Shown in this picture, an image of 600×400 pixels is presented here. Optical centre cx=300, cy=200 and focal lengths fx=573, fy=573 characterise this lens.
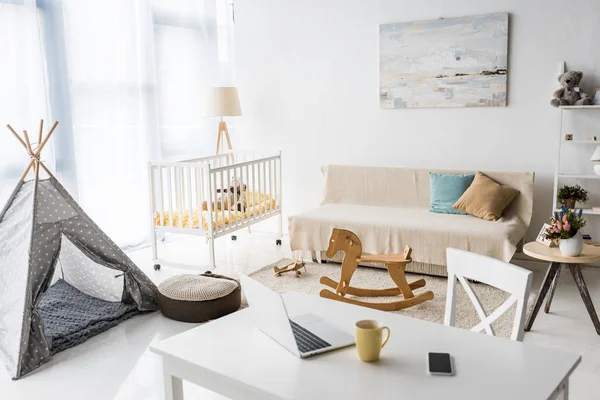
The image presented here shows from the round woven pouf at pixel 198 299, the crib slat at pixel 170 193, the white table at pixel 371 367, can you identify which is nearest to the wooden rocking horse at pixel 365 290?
the round woven pouf at pixel 198 299

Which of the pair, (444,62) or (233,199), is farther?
(233,199)

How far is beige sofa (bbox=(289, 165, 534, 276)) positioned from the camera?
3828 millimetres

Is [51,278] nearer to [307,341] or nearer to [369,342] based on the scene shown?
[307,341]

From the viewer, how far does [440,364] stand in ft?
4.45

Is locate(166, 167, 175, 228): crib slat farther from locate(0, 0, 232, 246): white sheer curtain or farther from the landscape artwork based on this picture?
the landscape artwork

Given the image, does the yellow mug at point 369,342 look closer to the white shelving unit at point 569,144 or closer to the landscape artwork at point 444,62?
the white shelving unit at point 569,144

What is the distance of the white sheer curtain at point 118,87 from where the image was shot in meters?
4.05

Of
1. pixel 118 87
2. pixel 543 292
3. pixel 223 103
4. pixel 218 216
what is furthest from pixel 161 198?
pixel 543 292

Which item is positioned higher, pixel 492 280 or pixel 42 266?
pixel 492 280

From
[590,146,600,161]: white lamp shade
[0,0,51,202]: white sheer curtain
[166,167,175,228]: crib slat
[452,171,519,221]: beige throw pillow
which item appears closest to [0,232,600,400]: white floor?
[452,171,519,221]: beige throw pillow

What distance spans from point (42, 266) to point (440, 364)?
2383mm

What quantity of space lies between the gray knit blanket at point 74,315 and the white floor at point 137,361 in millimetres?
52

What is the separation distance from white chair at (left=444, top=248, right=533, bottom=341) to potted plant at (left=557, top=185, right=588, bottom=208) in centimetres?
254

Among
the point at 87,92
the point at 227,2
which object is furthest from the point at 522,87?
the point at 87,92
